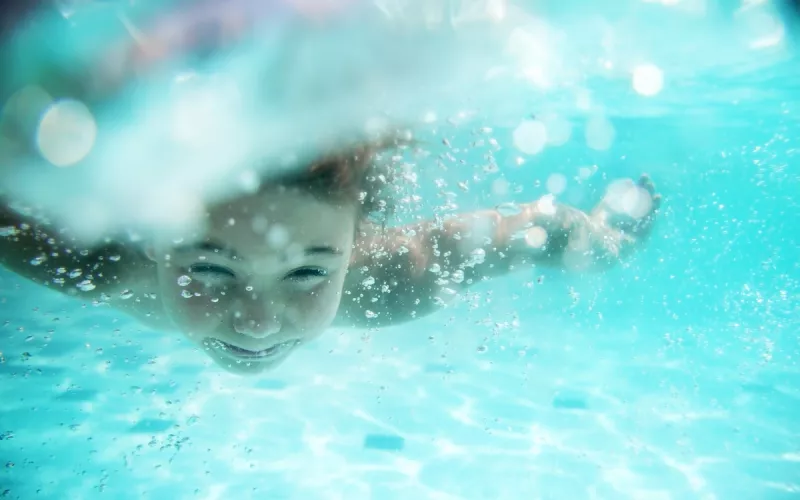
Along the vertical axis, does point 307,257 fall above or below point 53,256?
above

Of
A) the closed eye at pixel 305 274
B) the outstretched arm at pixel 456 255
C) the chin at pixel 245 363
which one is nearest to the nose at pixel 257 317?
the closed eye at pixel 305 274

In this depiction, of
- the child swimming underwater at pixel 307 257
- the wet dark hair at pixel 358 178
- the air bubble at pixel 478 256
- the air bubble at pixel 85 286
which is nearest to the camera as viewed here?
the child swimming underwater at pixel 307 257

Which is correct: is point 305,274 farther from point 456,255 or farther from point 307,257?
point 456,255

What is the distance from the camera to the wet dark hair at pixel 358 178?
318cm

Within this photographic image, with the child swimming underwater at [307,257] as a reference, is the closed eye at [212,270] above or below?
below

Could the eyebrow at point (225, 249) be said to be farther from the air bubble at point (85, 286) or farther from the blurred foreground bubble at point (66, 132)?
the air bubble at point (85, 286)

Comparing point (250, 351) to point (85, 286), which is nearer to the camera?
point (250, 351)

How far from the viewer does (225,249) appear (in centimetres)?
296

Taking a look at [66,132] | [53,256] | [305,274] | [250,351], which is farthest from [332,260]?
[53,256]

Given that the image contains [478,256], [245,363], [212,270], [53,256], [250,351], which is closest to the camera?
[212,270]

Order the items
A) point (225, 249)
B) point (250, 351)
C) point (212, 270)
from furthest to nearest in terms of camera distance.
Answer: point (250, 351) < point (212, 270) < point (225, 249)

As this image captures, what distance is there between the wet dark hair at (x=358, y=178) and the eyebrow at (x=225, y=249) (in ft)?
1.05

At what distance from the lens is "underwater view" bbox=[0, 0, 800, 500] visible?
323 cm

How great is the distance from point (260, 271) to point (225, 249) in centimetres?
24
